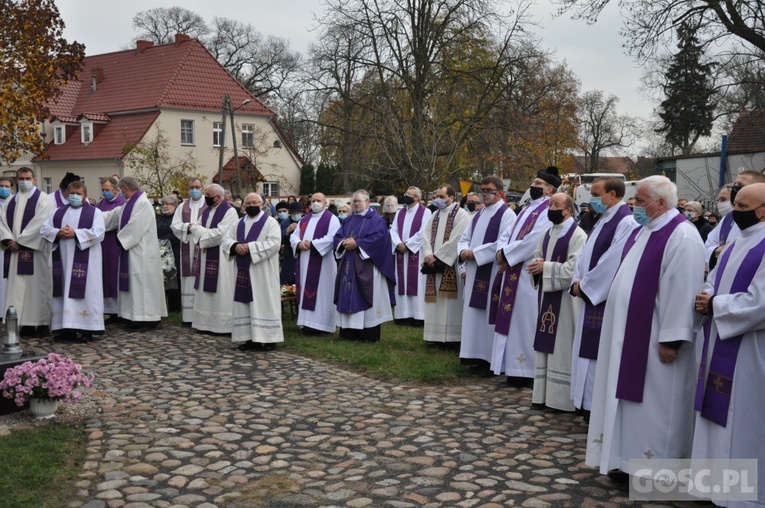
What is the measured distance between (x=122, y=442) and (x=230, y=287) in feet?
17.9

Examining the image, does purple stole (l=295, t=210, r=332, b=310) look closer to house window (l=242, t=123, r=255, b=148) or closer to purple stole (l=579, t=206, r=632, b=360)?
purple stole (l=579, t=206, r=632, b=360)

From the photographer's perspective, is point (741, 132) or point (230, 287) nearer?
point (230, 287)

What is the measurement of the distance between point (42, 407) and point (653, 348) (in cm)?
491

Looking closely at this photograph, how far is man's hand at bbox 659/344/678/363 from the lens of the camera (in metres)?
4.99

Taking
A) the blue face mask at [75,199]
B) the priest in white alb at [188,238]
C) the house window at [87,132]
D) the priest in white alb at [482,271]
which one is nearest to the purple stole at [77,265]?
the blue face mask at [75,199]

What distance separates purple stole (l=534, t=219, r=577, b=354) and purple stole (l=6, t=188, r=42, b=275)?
282 inches

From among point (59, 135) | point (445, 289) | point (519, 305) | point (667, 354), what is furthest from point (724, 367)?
point (59, 135)

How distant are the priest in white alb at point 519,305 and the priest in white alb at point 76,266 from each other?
18.0ft

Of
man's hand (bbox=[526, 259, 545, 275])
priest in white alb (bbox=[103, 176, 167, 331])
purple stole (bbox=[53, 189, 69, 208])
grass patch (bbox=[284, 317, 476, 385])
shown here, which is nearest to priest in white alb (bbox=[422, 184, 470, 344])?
grass patch (bbox=[284, 317, 476, 385])

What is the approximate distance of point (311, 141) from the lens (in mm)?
34375

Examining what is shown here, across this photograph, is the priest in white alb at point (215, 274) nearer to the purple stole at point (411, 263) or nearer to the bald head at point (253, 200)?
the bald head at point (253, 200)

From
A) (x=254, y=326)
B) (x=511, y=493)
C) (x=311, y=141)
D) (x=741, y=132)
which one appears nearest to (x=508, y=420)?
(x=511, y=493)

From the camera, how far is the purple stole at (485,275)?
8.90 metres

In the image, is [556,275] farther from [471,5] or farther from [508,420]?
[471,5]
